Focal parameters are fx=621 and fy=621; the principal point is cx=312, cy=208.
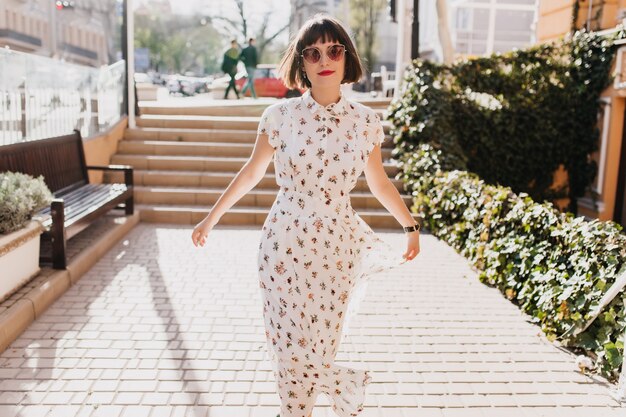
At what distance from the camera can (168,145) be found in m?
10.7

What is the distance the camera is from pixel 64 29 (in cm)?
1110

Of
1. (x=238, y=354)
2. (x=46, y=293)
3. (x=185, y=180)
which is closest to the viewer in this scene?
(x=238, y=354)

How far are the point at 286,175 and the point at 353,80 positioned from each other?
0.55m

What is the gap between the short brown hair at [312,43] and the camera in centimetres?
267

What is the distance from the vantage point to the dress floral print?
2.71 m

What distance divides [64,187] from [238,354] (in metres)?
4.34

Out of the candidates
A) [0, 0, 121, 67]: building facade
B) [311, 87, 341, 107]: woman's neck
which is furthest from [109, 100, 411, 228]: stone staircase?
[311, 87, 341, 107]: woman's neck

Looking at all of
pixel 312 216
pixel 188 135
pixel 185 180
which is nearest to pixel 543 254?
pixel 312 216

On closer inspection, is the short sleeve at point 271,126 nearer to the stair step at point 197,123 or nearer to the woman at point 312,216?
the woman at point 312,216

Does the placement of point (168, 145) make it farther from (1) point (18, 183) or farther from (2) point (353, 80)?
(2) point (353, 80)

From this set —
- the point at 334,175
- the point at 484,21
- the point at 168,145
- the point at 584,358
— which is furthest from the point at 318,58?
the point at 484,21

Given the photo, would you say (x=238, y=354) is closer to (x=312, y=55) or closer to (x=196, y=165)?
(x=312, y=55)

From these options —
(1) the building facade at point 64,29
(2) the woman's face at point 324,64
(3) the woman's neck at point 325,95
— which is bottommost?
(3) the woman's neck at point 325,95

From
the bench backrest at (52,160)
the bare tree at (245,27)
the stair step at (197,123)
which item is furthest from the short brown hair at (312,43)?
the bare tree at (245,27)
